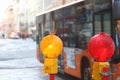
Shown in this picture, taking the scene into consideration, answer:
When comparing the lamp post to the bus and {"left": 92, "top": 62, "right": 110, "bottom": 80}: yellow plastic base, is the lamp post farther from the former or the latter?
the bus

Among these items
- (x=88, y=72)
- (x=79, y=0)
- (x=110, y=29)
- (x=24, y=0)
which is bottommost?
(x=88, y=72)

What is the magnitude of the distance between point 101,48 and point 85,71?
6.51 metres

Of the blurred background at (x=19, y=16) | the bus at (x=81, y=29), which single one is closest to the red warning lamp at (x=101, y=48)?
the bus at (x=81, y=29)

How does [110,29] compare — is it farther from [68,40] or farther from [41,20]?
[41,20]

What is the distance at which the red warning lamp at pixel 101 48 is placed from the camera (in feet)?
21.3

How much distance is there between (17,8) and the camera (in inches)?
5344

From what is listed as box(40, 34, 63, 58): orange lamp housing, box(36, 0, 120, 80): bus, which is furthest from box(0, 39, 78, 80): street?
box(40, 34, 63, 58): orange lamp housing

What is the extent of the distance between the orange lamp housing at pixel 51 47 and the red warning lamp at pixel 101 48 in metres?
0.93

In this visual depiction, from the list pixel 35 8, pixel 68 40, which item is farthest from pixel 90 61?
pixel 35 8

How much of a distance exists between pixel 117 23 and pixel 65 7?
533cm

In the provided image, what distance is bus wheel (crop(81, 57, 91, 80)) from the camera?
41.8 ft

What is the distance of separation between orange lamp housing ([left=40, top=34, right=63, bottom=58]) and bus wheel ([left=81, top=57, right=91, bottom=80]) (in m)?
5.13

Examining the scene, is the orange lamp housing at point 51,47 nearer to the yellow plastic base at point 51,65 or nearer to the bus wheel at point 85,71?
the yellow plastic base at point 51,65

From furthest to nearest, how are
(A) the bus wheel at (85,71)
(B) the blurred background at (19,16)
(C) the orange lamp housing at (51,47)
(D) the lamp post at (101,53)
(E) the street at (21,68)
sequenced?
(B) the blurred background at (19,16), (E) the street at (21,68), (A) the bus wheel at (85,71), (C) the orange lamp housing at (51,47), (D) the lamp post at (101,53)
